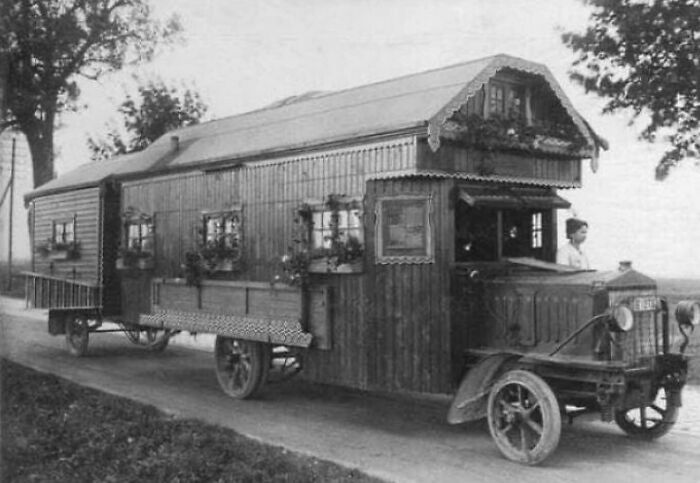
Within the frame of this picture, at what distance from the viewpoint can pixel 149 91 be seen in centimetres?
2305

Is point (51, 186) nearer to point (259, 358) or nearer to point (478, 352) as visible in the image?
point (259, 358)

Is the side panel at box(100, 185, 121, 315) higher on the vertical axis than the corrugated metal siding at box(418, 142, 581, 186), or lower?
lower

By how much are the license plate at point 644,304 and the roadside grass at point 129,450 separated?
297cm

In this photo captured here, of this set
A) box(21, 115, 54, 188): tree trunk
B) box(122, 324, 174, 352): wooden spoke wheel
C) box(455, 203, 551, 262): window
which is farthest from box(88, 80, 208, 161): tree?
box(455, 203, 551, 262): window

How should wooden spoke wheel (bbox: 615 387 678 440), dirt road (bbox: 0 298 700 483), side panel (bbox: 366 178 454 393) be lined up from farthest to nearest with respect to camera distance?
side panel (bbox: 366 178 454 393) < wooden spoke wheel (bbox: 615 387 678 440) < dirt road (bbox: 0 298 700 483)

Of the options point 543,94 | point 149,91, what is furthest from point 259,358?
point 149,91

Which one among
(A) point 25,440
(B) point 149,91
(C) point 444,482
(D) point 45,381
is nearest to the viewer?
(C) point 444,482

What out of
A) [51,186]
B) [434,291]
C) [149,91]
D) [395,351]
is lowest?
[395,351]

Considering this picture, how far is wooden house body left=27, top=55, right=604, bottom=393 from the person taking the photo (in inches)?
315

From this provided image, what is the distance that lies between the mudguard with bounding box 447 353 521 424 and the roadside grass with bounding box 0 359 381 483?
4.69 ft

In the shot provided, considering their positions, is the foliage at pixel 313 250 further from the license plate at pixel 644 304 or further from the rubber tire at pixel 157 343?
the rubber tire at pixel 157 343

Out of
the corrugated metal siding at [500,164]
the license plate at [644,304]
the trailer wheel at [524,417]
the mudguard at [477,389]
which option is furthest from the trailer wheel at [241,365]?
the license plate at [644,304]

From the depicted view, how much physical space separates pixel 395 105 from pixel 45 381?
6.25m

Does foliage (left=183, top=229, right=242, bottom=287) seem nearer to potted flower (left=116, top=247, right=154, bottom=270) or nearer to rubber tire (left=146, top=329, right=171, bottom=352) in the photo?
potted flower (left=116, top=247, right=154, bottom=270)
